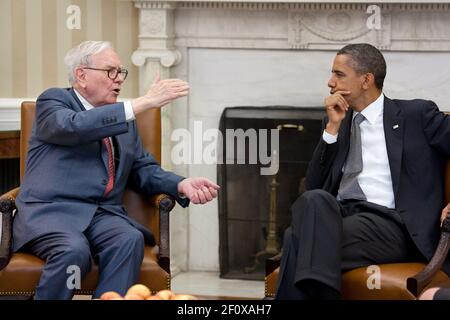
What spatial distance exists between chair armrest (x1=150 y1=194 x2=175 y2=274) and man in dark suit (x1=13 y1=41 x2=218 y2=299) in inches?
2.4

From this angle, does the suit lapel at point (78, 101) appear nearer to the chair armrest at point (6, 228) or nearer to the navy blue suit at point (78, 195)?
the navy blue suit at point (78, 195)

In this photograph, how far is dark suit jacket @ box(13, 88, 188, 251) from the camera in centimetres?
336

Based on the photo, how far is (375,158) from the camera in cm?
352

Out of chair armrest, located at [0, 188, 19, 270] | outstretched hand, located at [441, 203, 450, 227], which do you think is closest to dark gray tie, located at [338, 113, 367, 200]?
outstretched hand, located at [441, 203, 450, 227]

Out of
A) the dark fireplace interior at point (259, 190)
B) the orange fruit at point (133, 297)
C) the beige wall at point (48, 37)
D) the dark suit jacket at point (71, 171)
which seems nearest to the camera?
the orange fruit at point (133, 297)

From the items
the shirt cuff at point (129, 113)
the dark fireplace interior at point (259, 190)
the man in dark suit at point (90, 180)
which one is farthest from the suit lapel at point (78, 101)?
the dark fireplace interior at point (259, 190)

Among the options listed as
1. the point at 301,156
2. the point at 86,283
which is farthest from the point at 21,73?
the point at 86,283

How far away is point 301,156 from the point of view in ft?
16.1

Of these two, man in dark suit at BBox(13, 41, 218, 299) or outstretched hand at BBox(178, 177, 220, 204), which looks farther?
outstretched hand at BBox(178, 177, 220, 204)

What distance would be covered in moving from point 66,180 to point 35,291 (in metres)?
0.42

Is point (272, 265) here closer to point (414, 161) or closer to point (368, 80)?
point (414, 161)

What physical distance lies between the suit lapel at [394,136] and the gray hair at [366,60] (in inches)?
4.3

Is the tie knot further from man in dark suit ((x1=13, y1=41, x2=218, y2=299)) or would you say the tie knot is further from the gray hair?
man in dark suit ((x1=13, y1=41, x2=218, y2=299))

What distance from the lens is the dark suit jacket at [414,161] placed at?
3.41 m
